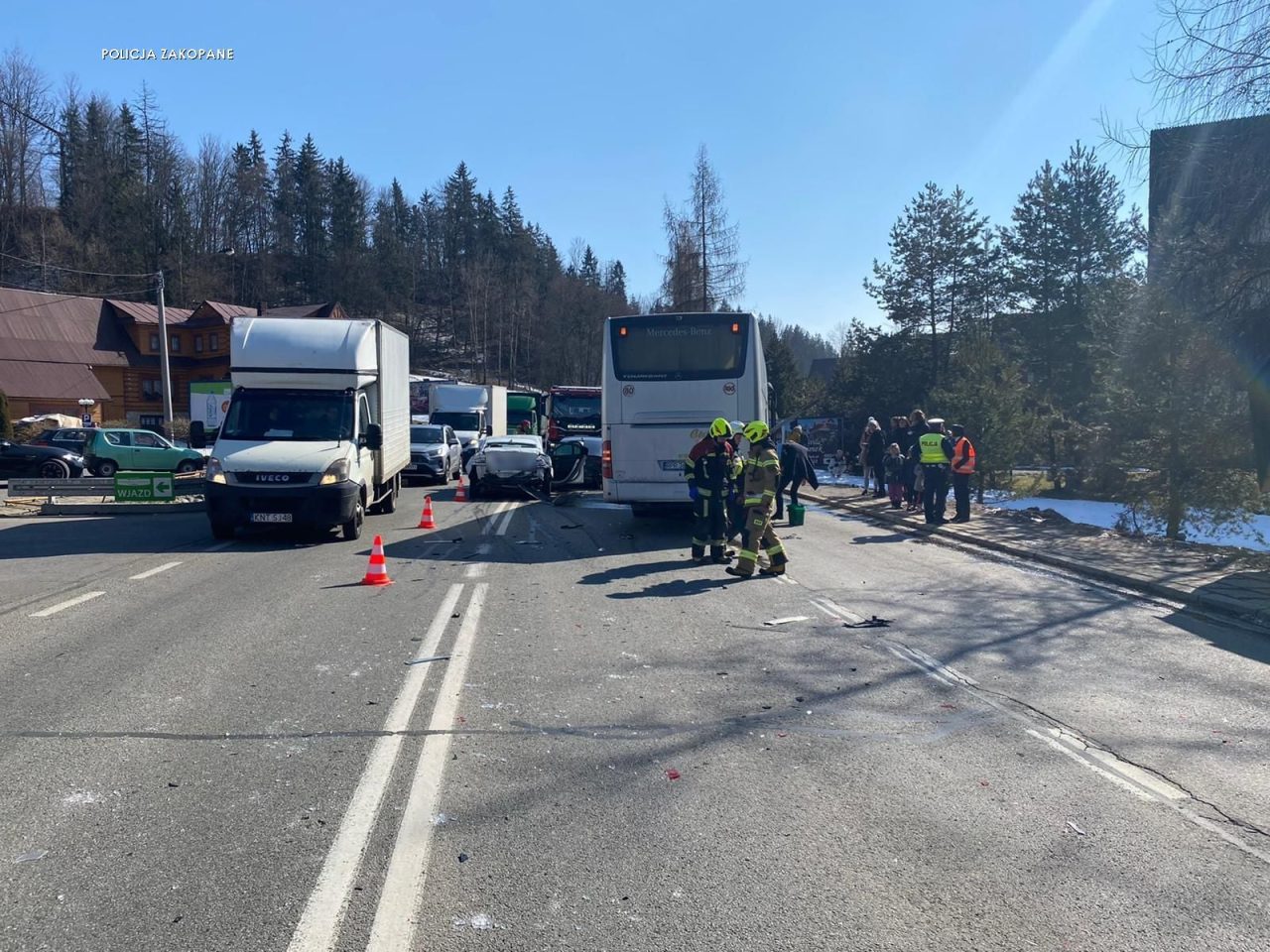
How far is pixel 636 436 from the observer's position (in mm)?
15750

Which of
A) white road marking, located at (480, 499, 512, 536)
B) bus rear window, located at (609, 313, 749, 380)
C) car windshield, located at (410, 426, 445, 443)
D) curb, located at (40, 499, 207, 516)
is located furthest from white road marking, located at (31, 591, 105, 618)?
car windshield, located at (410, 426, 445, 443)

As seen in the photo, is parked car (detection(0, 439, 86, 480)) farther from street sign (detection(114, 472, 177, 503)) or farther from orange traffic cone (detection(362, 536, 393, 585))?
orange traffic cone (detection(362, 536, 393, 585))

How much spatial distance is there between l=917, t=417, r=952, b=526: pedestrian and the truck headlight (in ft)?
32.9

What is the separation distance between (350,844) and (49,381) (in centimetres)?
6014

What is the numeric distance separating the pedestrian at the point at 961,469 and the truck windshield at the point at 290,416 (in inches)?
422

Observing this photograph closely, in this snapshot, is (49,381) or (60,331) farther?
(60,331)

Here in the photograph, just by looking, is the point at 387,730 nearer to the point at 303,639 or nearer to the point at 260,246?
the point at 303,639

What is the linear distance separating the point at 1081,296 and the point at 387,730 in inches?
1754

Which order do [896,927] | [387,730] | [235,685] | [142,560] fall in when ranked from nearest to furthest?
1. [896,927]
2. [387,730]
3. [235,685]
4. [142,560]

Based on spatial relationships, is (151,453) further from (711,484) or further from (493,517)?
(711,484)

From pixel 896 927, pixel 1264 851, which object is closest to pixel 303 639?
pixel 896 927

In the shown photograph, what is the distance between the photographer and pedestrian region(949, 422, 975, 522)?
1780cm

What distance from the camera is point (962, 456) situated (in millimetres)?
17859

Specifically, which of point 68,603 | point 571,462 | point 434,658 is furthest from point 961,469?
point 68,603
